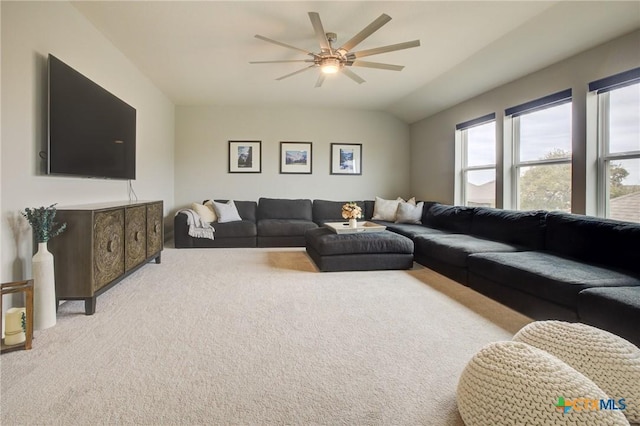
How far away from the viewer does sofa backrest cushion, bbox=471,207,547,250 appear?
329 centimetres

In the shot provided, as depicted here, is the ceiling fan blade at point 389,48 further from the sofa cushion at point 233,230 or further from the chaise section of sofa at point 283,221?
the sofa cushion at point 233,230

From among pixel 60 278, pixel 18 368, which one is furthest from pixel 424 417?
pixel 60 278

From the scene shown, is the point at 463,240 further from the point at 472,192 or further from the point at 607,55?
the point at 607,55

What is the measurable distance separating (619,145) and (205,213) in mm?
5537

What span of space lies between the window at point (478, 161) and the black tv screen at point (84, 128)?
485 cm

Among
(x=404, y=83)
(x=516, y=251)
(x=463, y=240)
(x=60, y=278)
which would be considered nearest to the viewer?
(x=60, y=278)

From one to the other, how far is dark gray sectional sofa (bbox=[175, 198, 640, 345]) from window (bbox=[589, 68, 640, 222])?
1.54 ft

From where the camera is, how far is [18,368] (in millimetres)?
1697

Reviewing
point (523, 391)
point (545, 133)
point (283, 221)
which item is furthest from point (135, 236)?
point (545, 133)

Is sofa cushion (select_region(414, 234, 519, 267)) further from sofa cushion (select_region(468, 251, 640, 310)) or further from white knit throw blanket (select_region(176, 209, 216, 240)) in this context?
white knit throw blanket (select_region(176, 209, 216, 240))

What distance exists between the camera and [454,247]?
3.40 meters

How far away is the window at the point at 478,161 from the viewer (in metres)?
4.74

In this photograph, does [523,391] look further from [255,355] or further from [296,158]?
[296,158]

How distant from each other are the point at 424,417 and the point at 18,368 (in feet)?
6.89
